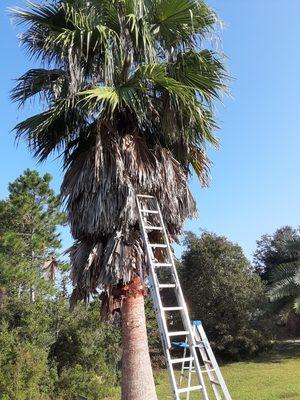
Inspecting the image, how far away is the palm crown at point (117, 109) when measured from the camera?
6758mm

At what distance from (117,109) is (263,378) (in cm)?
1358

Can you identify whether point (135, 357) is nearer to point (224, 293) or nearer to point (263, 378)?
point (263, 378)

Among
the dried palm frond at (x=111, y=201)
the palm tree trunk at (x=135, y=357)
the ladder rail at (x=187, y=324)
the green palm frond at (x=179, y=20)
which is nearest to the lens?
the ladder rail at (x=187, y=324)

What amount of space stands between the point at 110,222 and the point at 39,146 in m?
1.99

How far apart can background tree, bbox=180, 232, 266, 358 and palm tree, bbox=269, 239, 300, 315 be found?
197 centimetres

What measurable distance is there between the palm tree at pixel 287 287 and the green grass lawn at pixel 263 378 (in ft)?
8.92

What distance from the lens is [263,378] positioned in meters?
17.0

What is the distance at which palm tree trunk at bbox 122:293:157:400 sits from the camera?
A: 20.1ft

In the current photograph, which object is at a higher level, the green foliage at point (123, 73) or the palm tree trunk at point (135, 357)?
the green foliage at point (123, 73)

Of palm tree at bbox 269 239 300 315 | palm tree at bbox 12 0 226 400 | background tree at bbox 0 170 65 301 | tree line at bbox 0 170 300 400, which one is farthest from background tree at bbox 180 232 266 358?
palm tree at bbox 12 0 226 400

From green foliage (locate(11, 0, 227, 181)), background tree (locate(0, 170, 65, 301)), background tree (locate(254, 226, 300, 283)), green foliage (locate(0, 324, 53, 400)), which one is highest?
background tree (locate(254, 226, 300, 283))

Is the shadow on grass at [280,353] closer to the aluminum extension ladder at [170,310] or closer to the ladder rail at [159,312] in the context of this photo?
the aluminum extension ladder at [170,310]

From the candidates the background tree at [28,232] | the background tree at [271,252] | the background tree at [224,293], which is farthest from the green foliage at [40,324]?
the background tree at [271,252]

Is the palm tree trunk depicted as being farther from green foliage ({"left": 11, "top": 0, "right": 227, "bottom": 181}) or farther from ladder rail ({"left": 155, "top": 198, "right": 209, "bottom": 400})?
green foliage ({"left": 11, "top": 0, "right": 227, "bottom": 181})
